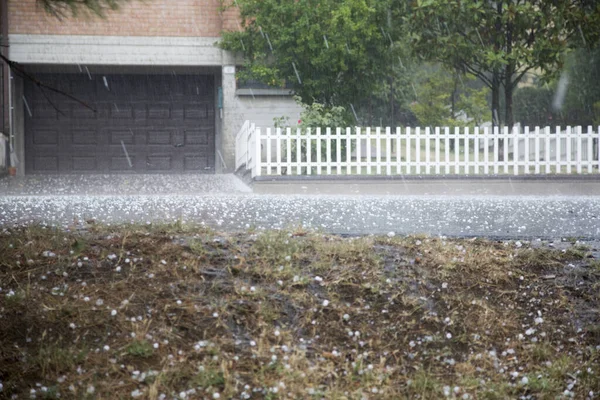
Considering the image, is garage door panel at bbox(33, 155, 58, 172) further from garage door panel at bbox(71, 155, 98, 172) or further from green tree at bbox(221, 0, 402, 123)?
green tree at bbox(221, 0, 402, 123)

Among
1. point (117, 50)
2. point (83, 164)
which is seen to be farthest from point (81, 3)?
point (83, 164)

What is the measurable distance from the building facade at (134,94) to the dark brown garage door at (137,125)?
3 centimetres

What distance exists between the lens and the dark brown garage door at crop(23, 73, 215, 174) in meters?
24.3

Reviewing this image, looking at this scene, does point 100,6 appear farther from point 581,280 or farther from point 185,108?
point 185,108

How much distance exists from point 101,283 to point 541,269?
3017 mm

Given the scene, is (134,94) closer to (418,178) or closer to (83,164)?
(83,164)

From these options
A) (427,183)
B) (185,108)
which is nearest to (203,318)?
(427,183)

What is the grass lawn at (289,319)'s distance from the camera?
4160 millimetres

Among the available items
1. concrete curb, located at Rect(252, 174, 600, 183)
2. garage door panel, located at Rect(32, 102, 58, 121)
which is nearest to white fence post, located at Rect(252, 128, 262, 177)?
concrete curb, located at Rect(252, 174, 600, 183)

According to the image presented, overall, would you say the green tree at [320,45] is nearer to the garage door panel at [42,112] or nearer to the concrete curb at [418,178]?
the concrete curb at [418,178]

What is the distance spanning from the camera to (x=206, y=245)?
568 centimetres

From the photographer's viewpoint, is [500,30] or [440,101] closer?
[500,30]

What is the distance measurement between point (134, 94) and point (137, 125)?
0.95 metres

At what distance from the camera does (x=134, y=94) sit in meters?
24.4
